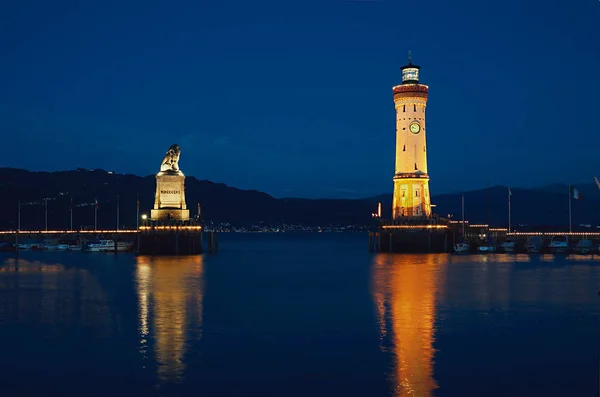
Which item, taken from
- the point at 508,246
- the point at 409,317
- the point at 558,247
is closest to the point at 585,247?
the point at 558,247

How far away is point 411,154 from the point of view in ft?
361

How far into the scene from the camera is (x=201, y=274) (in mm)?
77188

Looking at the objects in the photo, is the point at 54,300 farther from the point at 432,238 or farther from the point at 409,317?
the point at 432,238

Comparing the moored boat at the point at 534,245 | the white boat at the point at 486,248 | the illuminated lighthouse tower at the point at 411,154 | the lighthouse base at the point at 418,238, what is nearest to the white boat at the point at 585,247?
the moored boat at the point at 534,245

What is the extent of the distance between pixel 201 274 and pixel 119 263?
2226 cm

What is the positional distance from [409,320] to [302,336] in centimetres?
720

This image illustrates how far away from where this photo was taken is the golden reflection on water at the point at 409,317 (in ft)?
94.1

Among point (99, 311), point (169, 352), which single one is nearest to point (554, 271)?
point (99, 311)

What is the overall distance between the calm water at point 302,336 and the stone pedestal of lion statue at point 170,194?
37.0m

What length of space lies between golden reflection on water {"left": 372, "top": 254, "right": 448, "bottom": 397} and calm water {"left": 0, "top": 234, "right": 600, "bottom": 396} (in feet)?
0.41

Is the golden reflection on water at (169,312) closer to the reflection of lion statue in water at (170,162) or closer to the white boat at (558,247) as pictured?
the reflection of lion statue in water at (170,162)

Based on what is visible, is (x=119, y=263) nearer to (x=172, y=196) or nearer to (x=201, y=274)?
(x=172, y=196)

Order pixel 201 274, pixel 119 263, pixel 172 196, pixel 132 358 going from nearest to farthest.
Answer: pixel 132 358
pixel 201 274
pixel 119 263
pixel 172 196

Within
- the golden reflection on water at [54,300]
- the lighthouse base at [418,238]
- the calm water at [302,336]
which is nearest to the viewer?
the calm water at [302,336]
